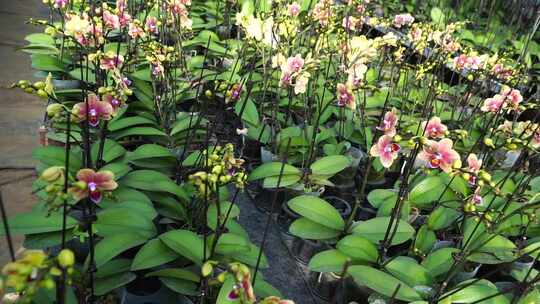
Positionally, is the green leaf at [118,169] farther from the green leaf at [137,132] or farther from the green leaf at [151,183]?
the green leaf at [137,132]

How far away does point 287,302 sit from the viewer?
757 mm

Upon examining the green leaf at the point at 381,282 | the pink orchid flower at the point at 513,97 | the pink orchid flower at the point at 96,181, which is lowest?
the green leaf at the point at 381,282

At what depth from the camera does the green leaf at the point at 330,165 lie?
154 centimetres

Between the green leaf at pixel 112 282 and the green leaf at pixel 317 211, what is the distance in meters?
0.50

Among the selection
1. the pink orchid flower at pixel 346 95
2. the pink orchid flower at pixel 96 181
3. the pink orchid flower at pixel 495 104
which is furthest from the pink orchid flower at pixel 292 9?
the pink orchid flower at pixel 96 181

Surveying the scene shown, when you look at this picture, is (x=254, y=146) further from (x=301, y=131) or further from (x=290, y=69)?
(x=290, y=69)

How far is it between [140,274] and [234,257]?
0.24 meters

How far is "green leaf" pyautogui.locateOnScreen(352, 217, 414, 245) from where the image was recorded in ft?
4.30

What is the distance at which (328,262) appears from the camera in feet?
4.00

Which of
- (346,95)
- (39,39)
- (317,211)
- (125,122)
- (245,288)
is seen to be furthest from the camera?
(39,39)

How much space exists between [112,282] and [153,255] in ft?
0.35

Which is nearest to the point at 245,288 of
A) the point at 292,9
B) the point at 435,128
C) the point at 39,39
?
the point at 435,128

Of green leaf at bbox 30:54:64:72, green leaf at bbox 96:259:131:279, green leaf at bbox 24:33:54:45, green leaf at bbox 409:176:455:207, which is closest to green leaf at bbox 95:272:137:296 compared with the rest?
green leaf at bbox 96:259:131:279

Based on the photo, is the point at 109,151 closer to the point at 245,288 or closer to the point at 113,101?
the point at 113,101
